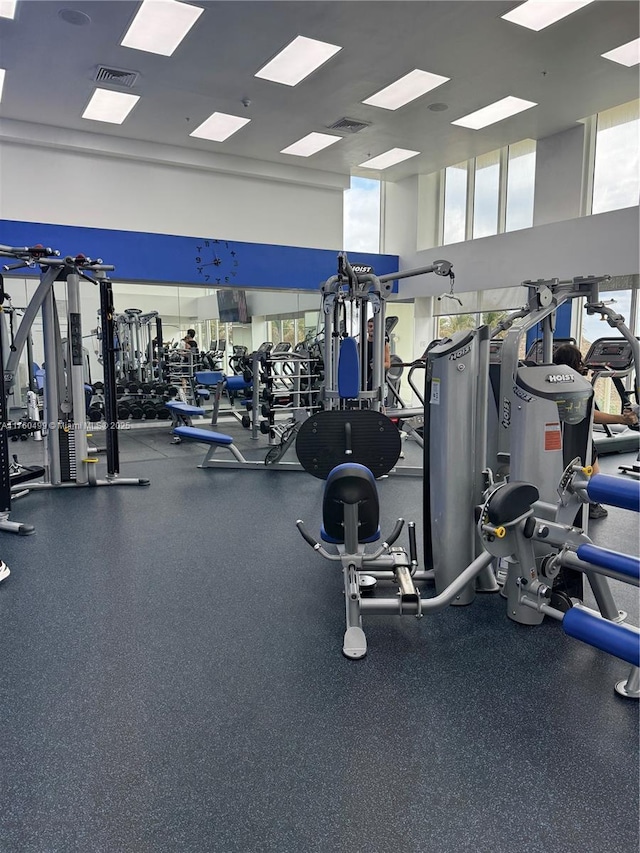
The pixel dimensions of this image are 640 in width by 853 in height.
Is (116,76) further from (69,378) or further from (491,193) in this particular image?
(491,193)

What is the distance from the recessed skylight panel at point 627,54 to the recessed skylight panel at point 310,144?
12.2ft

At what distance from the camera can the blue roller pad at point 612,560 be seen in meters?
1.70

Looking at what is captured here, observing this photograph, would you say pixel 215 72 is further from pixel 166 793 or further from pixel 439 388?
pixel 166 793

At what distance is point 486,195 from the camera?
1004 centimetres

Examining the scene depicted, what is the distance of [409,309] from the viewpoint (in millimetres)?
11602

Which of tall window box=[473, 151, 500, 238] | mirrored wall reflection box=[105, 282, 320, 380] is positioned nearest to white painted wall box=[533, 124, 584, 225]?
tall window box=[473, 151, 500, 238]

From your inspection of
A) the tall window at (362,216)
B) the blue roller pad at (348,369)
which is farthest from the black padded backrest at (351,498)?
the tall window at (362,216)

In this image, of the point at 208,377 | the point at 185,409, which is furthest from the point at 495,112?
the point at 185,409

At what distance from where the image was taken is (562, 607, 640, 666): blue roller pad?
162 cm

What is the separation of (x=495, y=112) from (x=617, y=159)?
5.98ft

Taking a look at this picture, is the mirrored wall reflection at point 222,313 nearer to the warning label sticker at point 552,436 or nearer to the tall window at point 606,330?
the tall window at point 606,330

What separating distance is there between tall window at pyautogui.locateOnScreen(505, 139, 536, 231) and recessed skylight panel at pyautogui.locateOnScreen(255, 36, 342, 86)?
4.25 m

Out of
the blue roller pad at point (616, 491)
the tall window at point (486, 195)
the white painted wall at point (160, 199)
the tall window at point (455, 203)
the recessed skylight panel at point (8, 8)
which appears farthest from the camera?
the tall window at point (455, 203)

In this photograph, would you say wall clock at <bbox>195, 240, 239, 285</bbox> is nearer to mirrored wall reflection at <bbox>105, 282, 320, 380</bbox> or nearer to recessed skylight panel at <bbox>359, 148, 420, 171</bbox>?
mirrored wall reflection at <bbox>105, 282, 320, 380</bbox>
